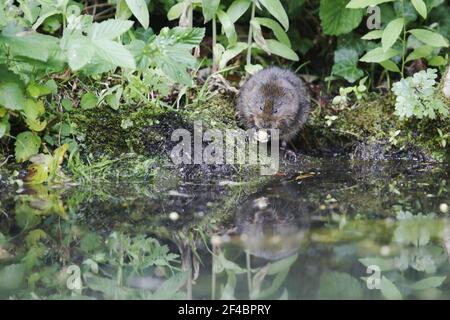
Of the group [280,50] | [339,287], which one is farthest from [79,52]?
[339,287]

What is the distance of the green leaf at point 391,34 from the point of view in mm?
4859

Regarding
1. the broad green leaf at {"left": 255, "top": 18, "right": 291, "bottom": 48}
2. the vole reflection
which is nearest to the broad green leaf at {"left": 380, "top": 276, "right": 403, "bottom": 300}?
the vole reflection

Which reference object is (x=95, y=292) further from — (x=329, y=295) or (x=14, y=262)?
(x=329, y=295)

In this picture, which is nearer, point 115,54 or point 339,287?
point 339,287

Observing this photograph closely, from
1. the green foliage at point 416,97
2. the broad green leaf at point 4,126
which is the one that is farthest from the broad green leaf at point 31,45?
the green foliage at point 416,97

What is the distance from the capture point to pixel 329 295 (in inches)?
111

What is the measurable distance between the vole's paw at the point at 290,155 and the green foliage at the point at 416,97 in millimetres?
762

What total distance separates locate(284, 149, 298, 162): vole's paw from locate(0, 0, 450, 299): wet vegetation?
0.17ft

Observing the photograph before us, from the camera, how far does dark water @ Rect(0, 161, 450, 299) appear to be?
2908 mm

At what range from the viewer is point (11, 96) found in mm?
4168

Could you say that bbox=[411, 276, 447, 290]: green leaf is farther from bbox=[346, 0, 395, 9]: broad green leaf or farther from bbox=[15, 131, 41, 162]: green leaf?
bbox=[15, 131, 41, 162]: green leaf

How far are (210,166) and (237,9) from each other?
1223mm

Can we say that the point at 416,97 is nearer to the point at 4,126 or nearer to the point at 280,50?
the point at 280,50

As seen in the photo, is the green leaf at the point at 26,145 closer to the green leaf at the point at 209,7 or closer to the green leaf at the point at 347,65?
the green leaf at the point at 209,7
